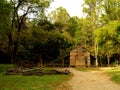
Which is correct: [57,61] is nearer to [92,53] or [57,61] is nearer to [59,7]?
[92,53]

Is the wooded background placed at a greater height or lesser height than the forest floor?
greater

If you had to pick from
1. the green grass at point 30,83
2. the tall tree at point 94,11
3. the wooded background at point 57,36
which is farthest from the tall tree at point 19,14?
the green grass at point 30,83

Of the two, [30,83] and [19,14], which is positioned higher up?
[19,14]

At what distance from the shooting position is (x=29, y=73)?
25641mm

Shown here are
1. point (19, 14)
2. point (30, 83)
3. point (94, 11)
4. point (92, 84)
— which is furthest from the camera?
point (94, 11)

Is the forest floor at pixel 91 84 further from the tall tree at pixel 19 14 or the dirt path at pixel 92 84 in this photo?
the tall tree at pixel 19 14

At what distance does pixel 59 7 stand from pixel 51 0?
25413mm

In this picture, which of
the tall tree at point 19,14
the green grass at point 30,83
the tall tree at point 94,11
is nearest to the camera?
the green grass at point 30,83

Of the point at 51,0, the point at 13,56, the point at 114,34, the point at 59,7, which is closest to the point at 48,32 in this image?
the point at 51,0

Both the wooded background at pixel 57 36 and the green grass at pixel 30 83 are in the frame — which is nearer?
the green grass at pixel 30 83

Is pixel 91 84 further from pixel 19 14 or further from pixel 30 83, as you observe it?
pixel 19 14

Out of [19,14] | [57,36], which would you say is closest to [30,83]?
[19,14]

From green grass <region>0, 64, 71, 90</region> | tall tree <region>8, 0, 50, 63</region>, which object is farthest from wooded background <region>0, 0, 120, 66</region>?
green grass <region>0, 64, 71, 90</region>

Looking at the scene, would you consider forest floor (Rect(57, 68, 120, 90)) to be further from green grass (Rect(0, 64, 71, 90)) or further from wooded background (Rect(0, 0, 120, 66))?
wooded background (Rect(0, 0, 120, 66))
